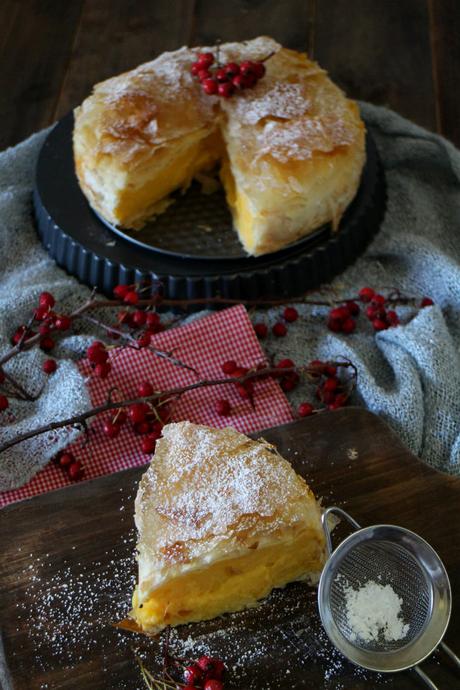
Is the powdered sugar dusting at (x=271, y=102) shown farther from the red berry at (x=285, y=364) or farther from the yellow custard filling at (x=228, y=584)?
the yellow custard filling at (x=228, y=584)

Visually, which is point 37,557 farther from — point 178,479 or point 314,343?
point 314,343

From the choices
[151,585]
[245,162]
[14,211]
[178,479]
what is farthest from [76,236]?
[151,585]

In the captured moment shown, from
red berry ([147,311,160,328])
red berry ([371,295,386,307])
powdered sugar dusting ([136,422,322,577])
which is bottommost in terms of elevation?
red berry ([371,295,386,307])

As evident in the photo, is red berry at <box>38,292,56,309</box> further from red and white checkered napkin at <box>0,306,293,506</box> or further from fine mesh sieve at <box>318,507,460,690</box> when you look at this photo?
fine mesh sieve at <box>318,507,460,690</box>

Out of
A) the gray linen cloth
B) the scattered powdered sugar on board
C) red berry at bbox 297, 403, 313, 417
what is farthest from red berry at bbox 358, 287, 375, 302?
the scattered powdered sugar on board

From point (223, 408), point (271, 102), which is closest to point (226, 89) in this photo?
point (271, 102)

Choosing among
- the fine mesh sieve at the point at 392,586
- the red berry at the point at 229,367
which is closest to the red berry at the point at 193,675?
the fine mesh sieve at the point at 392,586
